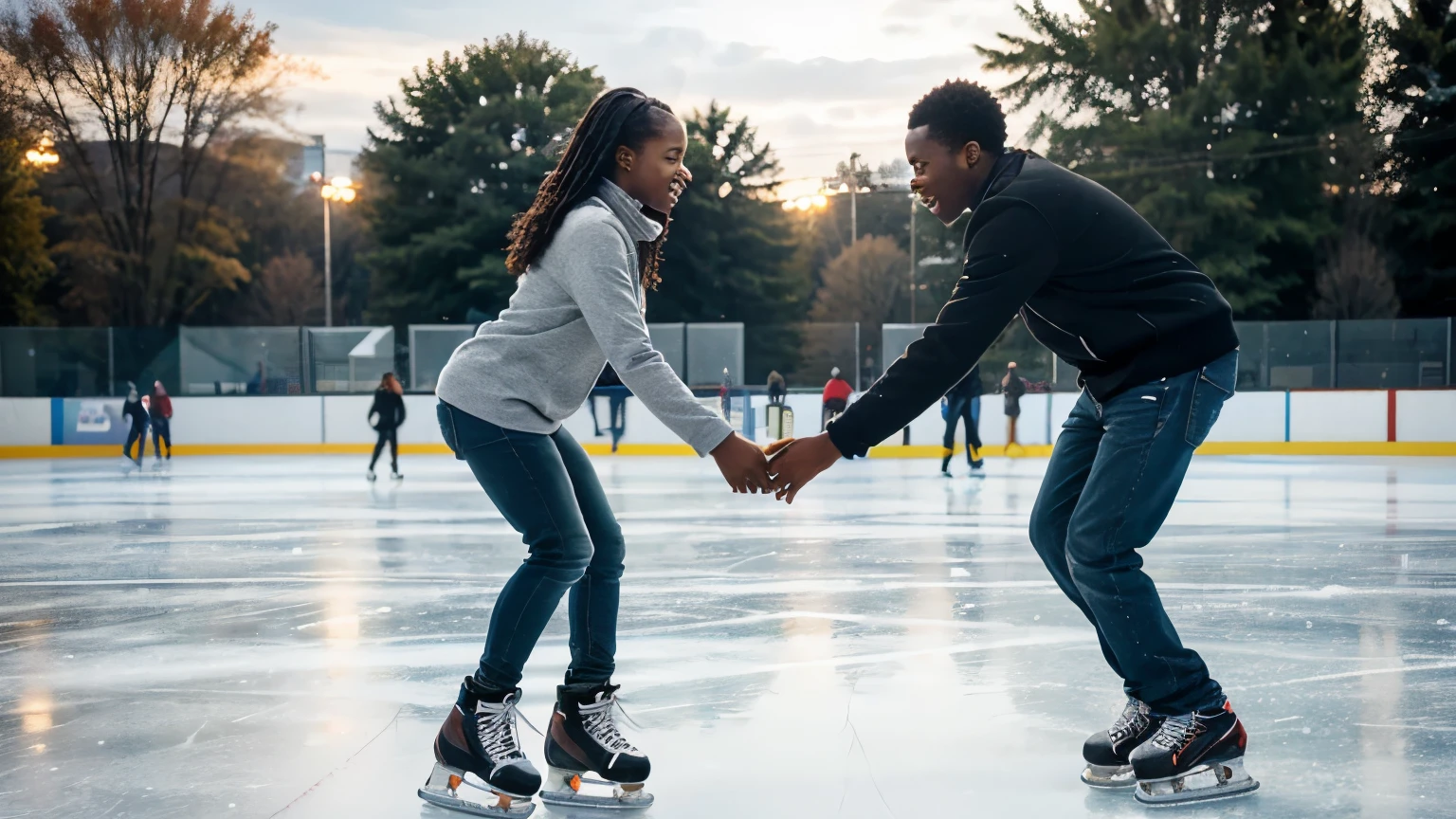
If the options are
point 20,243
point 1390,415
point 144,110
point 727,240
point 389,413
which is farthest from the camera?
point 727,240

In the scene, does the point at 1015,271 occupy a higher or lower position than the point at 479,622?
higher

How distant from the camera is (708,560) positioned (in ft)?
25.1

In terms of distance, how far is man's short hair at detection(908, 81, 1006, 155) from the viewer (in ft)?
10.4

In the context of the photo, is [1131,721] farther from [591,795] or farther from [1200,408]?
[591,795]

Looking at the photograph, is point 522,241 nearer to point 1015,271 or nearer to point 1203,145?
point 1015,271

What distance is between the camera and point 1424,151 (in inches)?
1394

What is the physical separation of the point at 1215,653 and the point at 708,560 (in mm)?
3375

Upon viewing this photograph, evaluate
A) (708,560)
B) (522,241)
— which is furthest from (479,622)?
(522,241)

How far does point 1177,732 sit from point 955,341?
1.05 meters

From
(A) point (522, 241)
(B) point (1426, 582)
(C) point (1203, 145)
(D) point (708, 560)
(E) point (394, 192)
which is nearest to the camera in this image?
(A) point (522, 241)

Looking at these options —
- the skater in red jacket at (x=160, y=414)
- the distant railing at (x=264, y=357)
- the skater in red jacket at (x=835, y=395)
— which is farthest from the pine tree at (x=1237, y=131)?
the skater in red jacket at (x=160, y=414)

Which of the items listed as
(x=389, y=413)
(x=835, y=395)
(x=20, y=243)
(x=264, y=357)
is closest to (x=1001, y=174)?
(x=389, y=413)

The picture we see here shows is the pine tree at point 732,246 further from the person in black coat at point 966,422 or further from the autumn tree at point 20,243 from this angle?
the person in black coat at point 966,422

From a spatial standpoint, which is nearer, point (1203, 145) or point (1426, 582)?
point (1426, 582)
